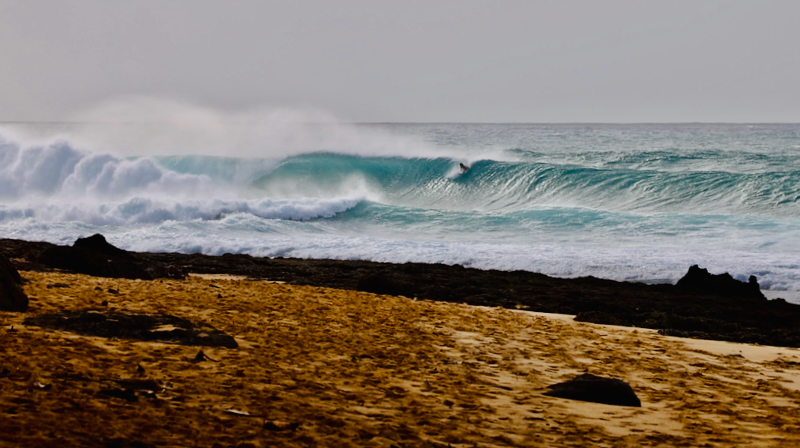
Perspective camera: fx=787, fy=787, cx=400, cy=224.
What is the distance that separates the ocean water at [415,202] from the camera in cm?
1867

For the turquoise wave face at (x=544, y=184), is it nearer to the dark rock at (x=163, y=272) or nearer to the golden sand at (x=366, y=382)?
the dark rock at (x=163, y=272)

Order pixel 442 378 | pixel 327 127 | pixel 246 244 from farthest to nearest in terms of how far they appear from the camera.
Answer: pixel 327 127 → pixel 246 244 → pixel 442 378

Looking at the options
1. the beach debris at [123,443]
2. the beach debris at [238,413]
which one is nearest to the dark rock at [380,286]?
the beach debris at [238,413]

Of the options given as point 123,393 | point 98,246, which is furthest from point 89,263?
point 123,393

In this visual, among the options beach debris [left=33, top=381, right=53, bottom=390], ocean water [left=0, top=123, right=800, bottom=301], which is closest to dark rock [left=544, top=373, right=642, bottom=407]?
beach debris [left=33, top=381, right=53, bottom=390]

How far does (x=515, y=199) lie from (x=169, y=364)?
90.9 feet

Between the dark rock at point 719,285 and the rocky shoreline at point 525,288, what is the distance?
0.02m

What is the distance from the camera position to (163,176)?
105ft

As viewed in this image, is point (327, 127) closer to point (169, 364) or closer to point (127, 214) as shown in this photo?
point (127, 214)

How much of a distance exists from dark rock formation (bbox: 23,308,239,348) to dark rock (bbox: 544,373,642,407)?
266 cm

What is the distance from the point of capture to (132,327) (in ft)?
21.0

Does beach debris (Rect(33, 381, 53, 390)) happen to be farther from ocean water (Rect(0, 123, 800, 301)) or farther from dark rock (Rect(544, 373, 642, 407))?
ocean water (Rect(0, 123, 800, 301))

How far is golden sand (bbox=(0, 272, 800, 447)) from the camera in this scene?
4172mm

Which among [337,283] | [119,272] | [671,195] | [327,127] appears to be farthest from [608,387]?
[327,127]
